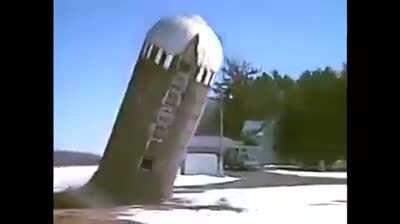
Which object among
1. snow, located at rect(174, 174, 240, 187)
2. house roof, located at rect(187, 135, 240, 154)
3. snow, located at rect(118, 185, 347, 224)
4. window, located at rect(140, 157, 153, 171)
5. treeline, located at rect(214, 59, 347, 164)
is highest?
treeline, located at rect(214, 59, 347, 164)

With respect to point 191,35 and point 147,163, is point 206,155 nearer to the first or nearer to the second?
point 147,163

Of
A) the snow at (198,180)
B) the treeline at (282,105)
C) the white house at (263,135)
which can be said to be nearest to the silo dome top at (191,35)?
the treeline at (282,105)

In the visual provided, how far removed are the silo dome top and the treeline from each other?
4 centimetres

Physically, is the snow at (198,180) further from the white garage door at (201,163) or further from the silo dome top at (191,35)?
the silo dome top at (191,35)

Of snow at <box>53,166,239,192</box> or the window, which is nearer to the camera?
snow at <box>53,166,239,192</box>

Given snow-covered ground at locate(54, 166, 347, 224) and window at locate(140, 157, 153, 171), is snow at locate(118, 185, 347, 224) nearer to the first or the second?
snow-covered ground at locate(54, 166, 347, 224)

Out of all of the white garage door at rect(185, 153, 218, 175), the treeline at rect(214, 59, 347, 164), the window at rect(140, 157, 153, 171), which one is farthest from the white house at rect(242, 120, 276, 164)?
the window at rect(140, 157, 153, 171)

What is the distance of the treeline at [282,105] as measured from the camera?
1546mm

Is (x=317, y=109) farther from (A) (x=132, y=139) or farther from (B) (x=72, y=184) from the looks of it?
(B) (x=72, y=184)

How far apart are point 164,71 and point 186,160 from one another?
0.28 m

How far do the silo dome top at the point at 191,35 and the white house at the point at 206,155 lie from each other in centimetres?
21

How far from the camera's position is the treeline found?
1.55 m

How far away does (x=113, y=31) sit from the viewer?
159 centimetres
